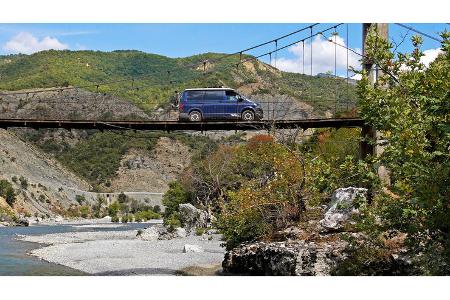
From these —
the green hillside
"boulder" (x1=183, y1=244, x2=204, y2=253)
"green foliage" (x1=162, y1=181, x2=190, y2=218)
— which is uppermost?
the green hillside

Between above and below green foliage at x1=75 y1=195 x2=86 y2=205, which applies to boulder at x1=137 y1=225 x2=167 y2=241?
below

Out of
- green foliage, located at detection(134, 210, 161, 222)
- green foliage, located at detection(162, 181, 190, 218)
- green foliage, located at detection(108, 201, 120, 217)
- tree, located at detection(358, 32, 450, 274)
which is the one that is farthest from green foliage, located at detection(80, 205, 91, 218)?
tree, located at detection(358, 32, 450, 274)

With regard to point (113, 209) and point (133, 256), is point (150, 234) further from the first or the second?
point (113, 209)

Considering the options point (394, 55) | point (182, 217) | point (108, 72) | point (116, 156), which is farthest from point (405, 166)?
point (108, 72)

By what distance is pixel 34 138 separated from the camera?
285 ft

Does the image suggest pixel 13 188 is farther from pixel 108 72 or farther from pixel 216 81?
pixel 108 72

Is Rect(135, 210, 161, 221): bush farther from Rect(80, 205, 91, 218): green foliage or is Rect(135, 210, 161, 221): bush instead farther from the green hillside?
the green hillside

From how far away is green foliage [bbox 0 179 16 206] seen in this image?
208 feet

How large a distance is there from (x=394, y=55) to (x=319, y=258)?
6363 mm

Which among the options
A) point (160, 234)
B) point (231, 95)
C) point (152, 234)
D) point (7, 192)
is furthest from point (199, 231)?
point (7, 192)

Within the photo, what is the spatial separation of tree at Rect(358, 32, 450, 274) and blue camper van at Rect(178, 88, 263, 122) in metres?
12.5

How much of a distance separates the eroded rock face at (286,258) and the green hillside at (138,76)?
51017mm

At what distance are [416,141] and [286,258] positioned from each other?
7.60 m

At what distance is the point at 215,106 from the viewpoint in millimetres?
23312
